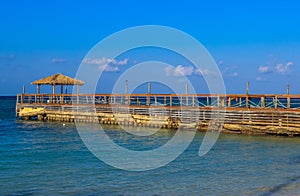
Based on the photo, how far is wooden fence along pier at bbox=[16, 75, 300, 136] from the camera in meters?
26.7

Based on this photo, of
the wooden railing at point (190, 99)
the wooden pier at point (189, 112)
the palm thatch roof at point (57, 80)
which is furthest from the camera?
the palm thatch roof at point (57, 80)

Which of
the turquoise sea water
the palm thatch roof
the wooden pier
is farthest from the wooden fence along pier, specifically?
the turquoise sea water

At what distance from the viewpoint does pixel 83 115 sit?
3791 centimetres

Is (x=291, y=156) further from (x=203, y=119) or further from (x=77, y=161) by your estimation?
(x=203, y=119)

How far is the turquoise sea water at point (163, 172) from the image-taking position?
493 inches

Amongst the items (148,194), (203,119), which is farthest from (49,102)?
(148,194)

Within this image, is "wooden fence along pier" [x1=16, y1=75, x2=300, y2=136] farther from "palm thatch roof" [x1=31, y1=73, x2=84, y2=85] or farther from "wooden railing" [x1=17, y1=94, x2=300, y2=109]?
"palm thatch roof" [x1=31, y1=73, x2=84, y2=85]

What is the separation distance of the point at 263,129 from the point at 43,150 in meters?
14.4

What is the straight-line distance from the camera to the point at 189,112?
1199 inches

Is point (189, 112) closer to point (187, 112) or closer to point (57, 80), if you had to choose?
point (187, 112)

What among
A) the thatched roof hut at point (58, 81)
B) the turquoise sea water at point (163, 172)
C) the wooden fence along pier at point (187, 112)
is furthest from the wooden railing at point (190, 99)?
the turquoise sea water at point (163, 172)

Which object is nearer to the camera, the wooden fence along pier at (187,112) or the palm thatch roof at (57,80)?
the wooden fence along pier at (187,112)

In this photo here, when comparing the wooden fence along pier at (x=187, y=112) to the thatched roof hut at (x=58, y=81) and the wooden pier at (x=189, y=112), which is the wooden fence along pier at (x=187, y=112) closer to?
the wooden pier at (x=189, y=112)

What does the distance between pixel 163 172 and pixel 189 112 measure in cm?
1546
